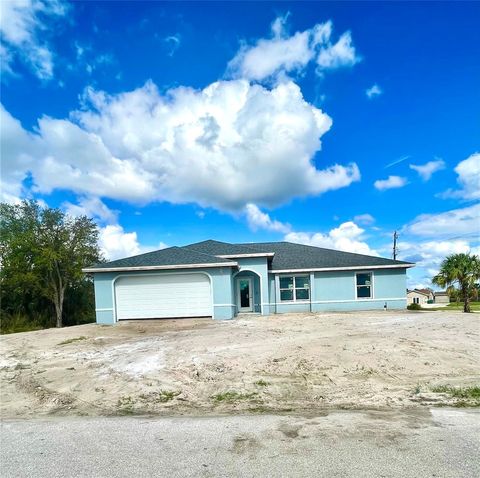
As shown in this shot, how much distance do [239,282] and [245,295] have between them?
2.77 ft

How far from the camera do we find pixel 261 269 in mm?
20188

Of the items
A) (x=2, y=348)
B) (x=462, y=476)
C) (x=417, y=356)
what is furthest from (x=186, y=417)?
(x=2, y=348)

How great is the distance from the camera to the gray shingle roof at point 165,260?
18.1 m

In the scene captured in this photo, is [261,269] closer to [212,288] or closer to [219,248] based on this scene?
[219,248]

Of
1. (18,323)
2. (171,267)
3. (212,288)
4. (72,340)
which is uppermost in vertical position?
(171,267)

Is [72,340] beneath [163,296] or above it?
beneath

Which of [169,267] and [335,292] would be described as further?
[335,292]

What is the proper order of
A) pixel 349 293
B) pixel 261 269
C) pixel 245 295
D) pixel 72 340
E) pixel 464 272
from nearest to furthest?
pixel 72 340 < pixel 261 269 < pixel 349 293 < pixel 245 295 < pixel 464 272

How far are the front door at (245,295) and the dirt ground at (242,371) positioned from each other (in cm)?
859

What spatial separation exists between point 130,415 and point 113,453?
1564 millimetres

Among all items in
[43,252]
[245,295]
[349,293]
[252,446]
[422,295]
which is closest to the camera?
[252,446]

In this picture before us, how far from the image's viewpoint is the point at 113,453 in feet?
14.8

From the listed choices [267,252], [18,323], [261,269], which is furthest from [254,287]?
[18,323]

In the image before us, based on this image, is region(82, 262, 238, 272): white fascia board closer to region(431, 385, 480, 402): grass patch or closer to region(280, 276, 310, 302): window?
region(280, 276, 310, 302): window
